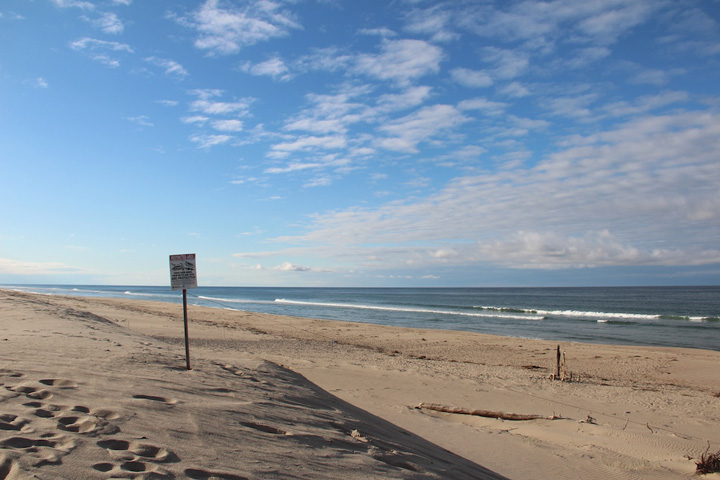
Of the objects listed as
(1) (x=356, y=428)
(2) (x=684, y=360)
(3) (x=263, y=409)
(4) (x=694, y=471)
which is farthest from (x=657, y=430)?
(2) (x=684, y=360)

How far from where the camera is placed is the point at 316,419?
5035 mm

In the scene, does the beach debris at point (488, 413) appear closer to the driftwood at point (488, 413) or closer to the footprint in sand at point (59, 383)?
the driftwood at point (488, 413)

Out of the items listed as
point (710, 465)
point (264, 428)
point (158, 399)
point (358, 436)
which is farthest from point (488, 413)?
point (158, 399)

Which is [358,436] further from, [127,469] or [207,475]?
[127,469]

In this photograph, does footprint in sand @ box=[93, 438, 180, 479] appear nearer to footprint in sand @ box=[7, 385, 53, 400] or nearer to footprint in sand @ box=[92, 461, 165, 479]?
footprint in sand @ box=[92, 461, 165, 479]

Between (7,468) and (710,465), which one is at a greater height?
(7,468)

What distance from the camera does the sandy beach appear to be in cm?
328

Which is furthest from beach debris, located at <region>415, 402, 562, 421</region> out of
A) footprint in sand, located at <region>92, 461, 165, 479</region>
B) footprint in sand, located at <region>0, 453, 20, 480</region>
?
footprint in sand, located at <region>0, 453, 20, 480</region>

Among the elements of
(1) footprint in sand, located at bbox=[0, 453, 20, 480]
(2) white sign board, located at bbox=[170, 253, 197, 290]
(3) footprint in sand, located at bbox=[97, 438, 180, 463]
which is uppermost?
(2) white sign board, located at bbox=[170, 253, 197, 290]

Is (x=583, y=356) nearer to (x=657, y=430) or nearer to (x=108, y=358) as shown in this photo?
(x=657, y=430)

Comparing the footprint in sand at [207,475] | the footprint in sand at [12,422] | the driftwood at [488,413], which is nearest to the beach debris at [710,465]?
the driftwood at [488,413]

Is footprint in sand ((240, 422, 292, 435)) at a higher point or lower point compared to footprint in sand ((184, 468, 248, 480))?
lower

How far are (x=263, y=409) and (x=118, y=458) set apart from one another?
2.11 meters

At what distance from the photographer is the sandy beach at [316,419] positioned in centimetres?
328
